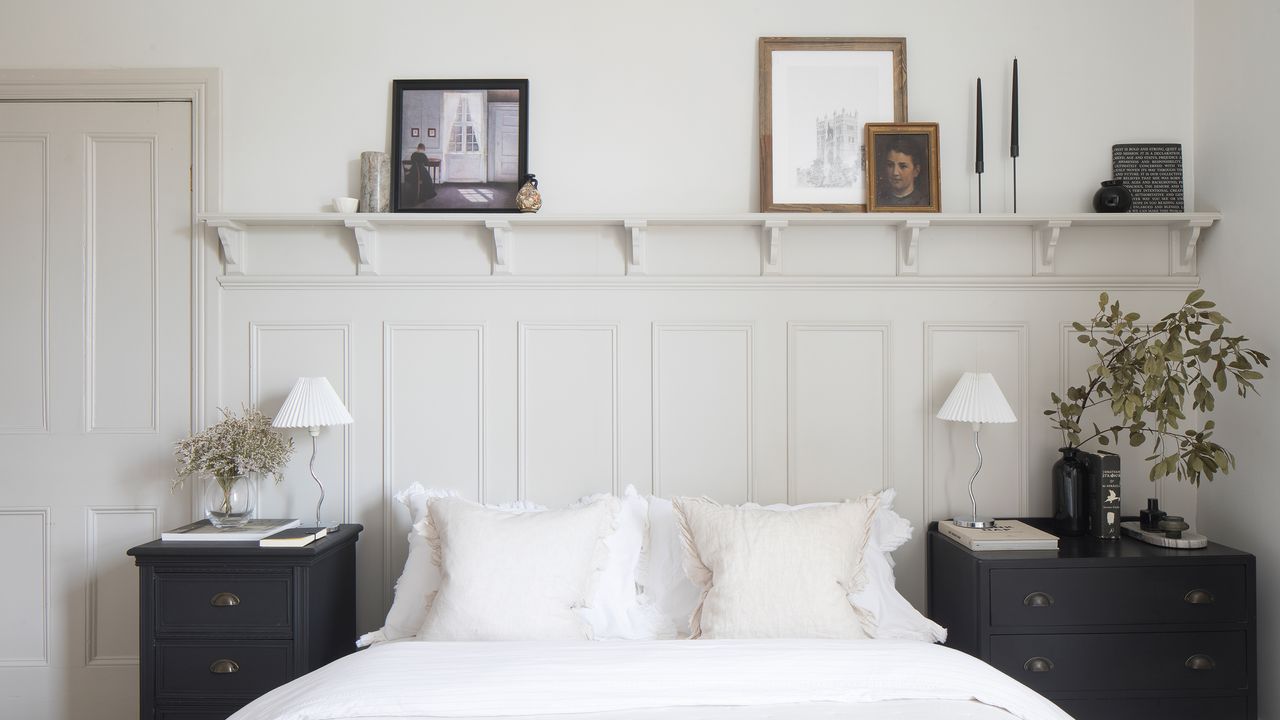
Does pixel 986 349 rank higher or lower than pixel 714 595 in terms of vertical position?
Answer: higher

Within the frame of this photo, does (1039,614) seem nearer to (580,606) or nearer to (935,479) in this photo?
(935,479)

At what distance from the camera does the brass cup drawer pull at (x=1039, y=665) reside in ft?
7.13

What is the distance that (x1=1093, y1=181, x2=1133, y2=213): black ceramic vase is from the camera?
8.19ft

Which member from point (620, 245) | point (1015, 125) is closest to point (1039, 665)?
point (1015, 125)

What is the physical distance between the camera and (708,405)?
2605 mm

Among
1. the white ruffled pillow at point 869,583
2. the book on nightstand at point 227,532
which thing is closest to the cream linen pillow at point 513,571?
the white ruffled pillow at point 869,583

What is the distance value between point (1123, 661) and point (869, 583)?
79 centimetres

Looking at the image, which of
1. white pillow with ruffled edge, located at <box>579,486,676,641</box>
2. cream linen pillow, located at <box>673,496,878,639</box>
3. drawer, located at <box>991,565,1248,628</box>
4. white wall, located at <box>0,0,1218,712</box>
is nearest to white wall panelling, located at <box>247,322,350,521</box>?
white wall, located at <box>0,0,1218,712</box>

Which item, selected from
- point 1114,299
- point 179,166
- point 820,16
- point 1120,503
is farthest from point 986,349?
point 179,166

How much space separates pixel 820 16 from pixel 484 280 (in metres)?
1.56

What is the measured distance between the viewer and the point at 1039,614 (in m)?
2.18

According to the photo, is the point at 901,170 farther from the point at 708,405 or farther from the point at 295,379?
the point at 295,379

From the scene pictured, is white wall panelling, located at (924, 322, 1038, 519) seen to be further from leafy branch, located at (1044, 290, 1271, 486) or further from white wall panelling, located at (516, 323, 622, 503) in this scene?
white wall panelling, located at (516, 323, 622, 503)

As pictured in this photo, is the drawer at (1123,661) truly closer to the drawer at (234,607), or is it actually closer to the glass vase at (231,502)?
the drawer at (234,607)
